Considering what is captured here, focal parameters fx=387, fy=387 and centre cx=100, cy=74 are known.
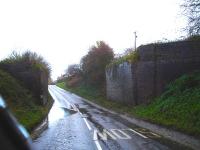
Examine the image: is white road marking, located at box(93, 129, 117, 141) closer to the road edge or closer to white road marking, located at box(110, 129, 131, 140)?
white road marking, located at box(110, 129, 131, 140)

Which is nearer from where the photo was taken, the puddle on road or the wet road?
the wet road

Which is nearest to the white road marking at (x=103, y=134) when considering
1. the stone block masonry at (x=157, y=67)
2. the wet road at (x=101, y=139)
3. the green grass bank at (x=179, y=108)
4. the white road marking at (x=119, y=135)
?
the wet road at (x=101, y=139)

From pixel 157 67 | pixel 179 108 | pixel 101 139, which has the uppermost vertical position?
pixel 157 67

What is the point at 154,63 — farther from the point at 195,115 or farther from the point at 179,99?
the point at 195,115

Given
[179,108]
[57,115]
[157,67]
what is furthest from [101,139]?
[157,67]

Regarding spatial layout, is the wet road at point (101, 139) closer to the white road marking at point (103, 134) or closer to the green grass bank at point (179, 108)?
the white road marking at point (103, 134)

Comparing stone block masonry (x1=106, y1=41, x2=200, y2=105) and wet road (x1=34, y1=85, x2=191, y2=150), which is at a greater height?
stone block masonry (x1=106, y1=41, x2=200, y2=105)

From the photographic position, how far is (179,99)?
21.9m

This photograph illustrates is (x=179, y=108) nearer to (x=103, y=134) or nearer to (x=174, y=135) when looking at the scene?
(x=174, y=135)

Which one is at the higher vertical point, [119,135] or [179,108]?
[179,108]

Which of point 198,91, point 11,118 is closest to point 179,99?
point 198,91

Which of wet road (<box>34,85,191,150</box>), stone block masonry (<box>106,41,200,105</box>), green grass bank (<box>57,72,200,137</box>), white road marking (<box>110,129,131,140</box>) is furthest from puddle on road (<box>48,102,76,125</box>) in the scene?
stone block masonry (<box>106,41,200,105</box>)

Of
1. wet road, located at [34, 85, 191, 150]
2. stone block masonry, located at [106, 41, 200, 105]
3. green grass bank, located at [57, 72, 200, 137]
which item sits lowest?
wet road, located at [34, 85, 191, 150]

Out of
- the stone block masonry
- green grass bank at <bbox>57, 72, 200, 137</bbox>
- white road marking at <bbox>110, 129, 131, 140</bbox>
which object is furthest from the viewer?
the stone block masonry
